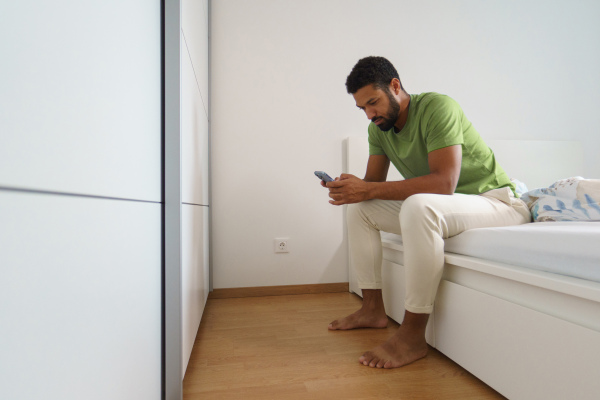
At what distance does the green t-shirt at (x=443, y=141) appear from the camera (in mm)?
1334

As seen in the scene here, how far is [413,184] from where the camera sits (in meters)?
1.35

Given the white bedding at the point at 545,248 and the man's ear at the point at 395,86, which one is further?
the man's ear at the point at 395,86

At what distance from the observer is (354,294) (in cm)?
214

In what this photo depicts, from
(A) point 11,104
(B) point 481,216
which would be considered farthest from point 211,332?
(A) point 11,104

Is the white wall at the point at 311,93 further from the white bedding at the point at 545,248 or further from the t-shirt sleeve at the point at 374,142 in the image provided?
the white bedding at the point at 545,248

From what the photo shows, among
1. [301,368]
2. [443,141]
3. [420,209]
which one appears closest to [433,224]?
[420,209]

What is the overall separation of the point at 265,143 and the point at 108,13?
1657 mm

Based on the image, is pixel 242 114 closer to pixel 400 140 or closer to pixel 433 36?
pixel 400 140

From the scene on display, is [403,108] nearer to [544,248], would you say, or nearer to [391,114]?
[391,114]

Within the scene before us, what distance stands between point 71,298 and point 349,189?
1144 mm

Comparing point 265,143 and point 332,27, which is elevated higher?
point 332,27

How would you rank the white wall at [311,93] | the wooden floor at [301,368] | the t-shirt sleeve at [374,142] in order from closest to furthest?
the wooden floor at [301,368] → the t-shirt sleeve at [374,142] → the white wall at [311,93]

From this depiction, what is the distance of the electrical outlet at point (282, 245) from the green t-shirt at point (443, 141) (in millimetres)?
875

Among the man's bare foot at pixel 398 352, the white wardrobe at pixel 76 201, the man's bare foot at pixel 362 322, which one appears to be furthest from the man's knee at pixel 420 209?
the white wardrobe at pixel 76 201
